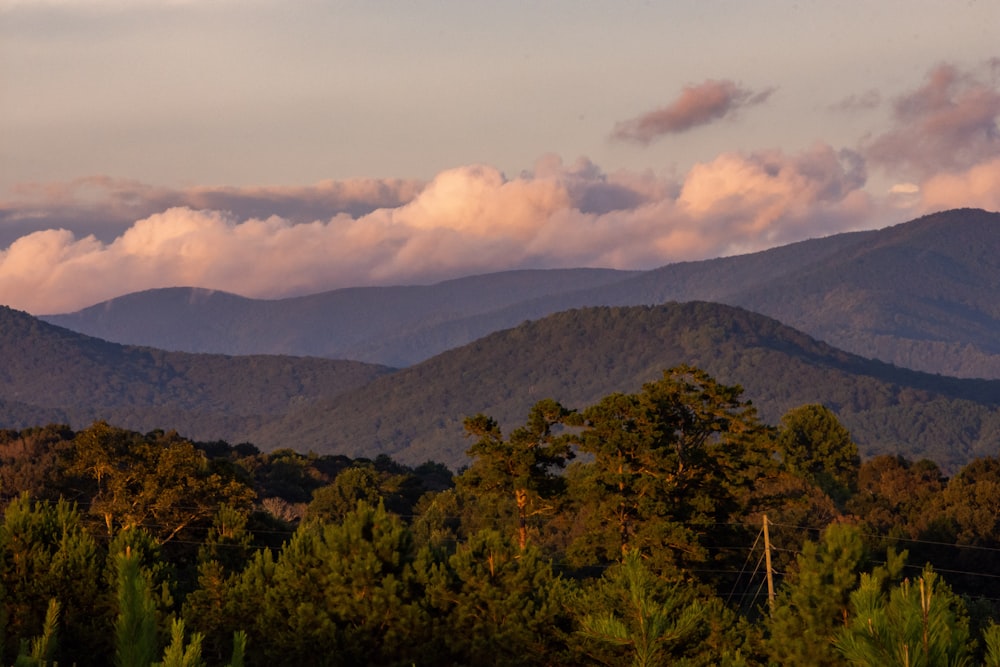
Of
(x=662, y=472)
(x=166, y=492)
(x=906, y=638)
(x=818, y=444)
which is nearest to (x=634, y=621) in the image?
(x=906, y=638)

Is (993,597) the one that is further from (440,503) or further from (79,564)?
(79,564)

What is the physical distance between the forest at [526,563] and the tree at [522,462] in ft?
0.41

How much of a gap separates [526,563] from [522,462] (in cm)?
2014

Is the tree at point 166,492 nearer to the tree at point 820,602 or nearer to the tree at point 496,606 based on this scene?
the tree at point 496,606

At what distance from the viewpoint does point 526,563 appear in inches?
1719

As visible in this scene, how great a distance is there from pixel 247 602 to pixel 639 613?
78.3 feet

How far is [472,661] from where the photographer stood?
138 feet

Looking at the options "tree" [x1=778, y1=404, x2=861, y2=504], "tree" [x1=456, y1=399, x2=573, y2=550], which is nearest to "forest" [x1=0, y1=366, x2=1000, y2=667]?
"tree" [x1=456, y1=399, x2=573, y2=550]

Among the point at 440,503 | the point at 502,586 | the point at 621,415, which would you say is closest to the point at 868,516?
the point at 440,503

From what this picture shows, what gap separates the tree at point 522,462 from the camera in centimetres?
6406

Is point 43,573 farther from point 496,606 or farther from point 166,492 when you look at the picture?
point 166,492

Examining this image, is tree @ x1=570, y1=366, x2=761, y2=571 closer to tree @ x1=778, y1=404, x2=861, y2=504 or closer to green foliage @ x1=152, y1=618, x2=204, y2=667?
green foliage @ x1=152, y1=618, x2=204, y2=667

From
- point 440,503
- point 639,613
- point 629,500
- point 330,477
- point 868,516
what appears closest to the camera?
point 639,613

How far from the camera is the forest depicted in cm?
2170
